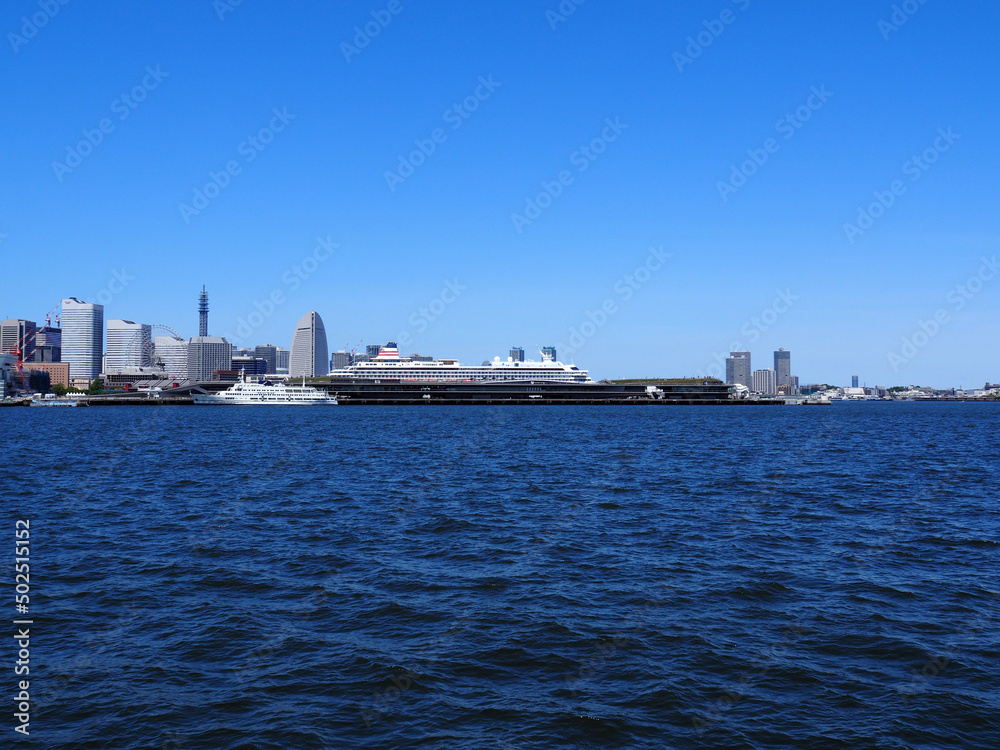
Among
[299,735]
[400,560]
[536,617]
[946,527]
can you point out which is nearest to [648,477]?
[946,527]

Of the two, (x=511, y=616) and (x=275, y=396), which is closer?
(x=511, y=616)

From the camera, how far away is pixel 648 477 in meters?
40.7

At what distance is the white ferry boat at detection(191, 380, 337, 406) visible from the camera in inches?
7534

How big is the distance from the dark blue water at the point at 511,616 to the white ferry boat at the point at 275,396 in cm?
15822

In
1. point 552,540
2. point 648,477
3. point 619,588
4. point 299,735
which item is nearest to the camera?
point 299,735

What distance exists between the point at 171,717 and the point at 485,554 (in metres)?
11.7

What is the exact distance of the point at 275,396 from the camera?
636 feet

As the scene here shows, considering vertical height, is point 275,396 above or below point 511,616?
above

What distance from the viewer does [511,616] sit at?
16094mm

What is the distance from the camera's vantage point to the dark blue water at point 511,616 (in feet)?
36.6

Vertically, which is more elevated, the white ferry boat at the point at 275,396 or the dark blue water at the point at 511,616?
the white ferry boat at the point at 275,396

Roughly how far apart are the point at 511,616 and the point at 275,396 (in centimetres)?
18849

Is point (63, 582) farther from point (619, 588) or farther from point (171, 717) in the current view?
point (619, 588)

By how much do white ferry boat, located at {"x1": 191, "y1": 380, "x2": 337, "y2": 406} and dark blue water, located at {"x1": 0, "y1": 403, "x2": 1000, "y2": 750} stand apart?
158223mm
